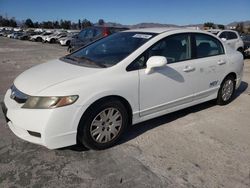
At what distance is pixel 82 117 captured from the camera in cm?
321

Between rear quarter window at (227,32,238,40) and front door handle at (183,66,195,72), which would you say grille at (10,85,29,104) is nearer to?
front door handle at (183,66,195,72)

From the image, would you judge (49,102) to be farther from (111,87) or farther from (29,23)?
(29,23)

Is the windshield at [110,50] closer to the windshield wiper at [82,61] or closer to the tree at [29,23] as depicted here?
the windshield wiper at [82,61]

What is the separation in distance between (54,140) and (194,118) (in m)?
2.53

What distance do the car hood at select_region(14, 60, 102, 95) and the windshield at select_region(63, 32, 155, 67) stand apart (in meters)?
0.23

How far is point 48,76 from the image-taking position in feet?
11.4

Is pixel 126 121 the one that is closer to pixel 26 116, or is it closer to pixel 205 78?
Result: pixel 26 116

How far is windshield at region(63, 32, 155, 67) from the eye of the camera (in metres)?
3.78

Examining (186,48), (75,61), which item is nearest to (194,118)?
(186,48)

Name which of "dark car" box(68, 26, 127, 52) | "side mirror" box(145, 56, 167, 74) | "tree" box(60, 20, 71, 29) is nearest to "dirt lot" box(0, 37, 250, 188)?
"side mirror" box(145, 56, 167, 74)

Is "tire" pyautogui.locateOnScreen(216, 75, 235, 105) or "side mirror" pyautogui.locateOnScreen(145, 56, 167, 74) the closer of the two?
"side mirror" pyautogui.locateOnScreen(145, 56, 167, 74)

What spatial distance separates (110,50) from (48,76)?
42.3 inches

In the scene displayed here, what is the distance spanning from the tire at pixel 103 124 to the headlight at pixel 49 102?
277 millimetres

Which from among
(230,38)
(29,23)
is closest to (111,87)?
(230,38)
